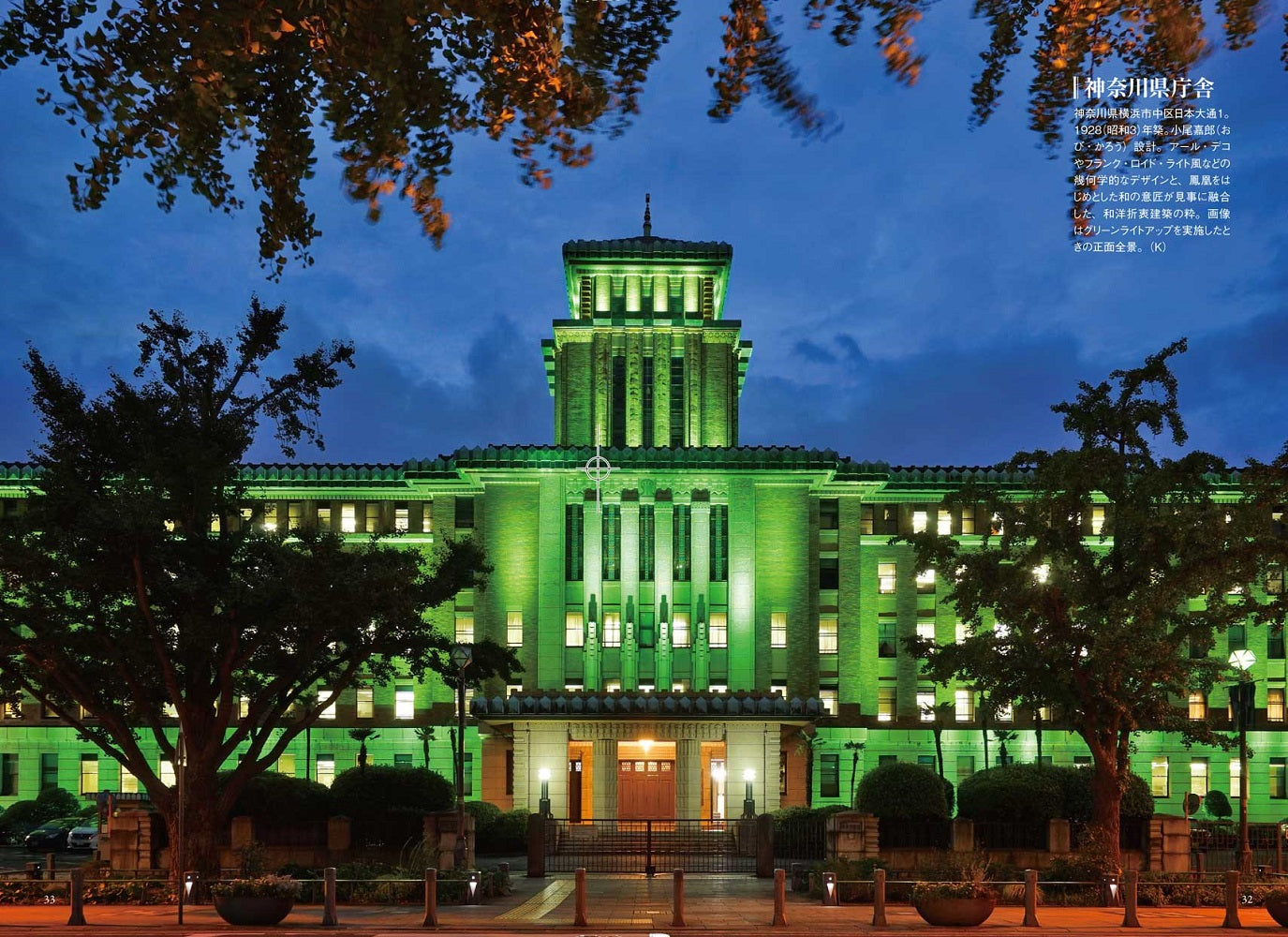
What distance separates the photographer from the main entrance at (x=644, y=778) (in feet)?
203

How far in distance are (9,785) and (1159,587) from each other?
67.2 metres

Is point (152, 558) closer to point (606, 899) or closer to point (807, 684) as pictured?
point (606, 899)

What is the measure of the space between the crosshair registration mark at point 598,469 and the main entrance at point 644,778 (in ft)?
47.5

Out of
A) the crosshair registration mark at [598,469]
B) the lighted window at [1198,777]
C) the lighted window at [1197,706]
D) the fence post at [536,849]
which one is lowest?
the lighted window at [1198,777]

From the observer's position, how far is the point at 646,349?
3233 inches

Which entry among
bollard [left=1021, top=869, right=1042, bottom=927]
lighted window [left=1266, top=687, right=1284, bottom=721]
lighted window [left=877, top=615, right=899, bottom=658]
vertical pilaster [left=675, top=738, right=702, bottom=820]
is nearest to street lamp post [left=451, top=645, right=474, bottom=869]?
bollard [left=1021, top=869, right=1042, bottom=927]

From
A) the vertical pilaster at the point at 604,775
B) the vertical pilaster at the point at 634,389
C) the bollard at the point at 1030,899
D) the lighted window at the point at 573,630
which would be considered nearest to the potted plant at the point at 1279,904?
the bollard at the point at 1030,899

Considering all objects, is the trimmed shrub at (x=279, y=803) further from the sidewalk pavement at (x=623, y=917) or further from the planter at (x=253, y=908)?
the planter at (x=253, y=908)

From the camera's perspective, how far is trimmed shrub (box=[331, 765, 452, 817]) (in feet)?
128

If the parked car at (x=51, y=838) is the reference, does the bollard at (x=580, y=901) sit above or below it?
above

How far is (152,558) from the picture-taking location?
31.4 metres

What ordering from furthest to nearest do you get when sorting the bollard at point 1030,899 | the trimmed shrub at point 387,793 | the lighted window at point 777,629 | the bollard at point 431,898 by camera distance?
the lighted window at point 777,629, the trimmed shrub at point 387,793, the bollard at point 1030,899, the bollard at point 431,898

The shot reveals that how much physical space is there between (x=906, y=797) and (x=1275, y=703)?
Result: 164 ft

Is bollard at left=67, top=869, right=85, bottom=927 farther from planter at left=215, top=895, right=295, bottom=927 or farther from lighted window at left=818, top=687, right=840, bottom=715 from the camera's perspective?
lighted window at left=818, top=687, right=840, bottom=715
